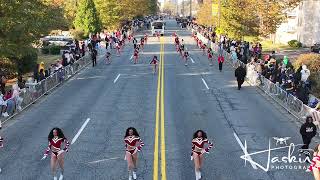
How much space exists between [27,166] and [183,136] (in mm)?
6005

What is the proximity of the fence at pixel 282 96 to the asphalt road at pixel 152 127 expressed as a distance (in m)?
0.53

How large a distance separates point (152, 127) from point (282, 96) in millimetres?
8396

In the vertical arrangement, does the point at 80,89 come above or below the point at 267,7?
below

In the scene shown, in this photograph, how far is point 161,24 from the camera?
90375mm

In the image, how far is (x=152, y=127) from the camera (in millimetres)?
19109

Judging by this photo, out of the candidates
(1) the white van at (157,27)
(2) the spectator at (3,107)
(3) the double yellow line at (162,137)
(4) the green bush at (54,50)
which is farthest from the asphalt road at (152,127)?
(1) the white van at (157,27)

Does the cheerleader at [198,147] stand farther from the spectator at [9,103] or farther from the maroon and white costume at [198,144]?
the spectator at [9,103]

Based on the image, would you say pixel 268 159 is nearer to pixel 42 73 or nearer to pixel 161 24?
pixel 42 73

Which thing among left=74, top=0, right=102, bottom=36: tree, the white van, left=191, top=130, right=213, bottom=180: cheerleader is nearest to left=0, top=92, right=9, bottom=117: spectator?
left=191, top=130, right=213, bottom=180: cheerleader

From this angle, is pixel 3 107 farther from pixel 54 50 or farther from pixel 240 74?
pixel 54 50

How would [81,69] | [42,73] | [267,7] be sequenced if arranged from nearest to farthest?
[42,73] < [81,69] < [267,7]

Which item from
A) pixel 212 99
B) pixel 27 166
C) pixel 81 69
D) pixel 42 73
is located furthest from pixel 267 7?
pixel 27 166

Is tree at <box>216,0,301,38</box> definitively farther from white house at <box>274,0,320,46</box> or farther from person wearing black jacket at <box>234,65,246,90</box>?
person wearing black jacket at <box>234,65,246,90</box>
